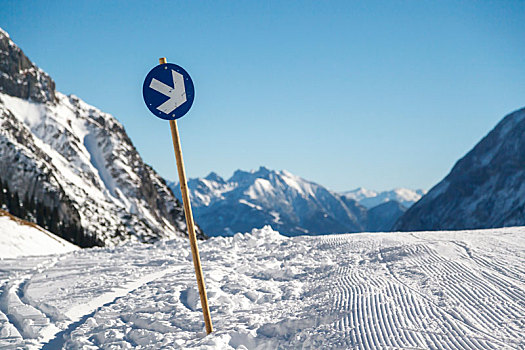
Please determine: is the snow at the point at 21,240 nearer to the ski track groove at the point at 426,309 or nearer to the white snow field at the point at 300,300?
the white snow field at the point at 300,300

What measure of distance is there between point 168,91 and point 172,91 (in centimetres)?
6

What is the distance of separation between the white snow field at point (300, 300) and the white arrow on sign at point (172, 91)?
11.7 feet

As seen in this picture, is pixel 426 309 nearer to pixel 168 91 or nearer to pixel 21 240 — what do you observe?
pixel 168 91

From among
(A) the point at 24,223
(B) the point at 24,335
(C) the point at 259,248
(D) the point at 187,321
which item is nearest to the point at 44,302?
(B) the point at 24,335

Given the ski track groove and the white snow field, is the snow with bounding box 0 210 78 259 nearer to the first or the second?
the white snow field

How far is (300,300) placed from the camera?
7863mm

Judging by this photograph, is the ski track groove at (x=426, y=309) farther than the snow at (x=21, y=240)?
No

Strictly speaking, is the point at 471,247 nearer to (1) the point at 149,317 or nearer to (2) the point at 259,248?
(2) the point at 259,248

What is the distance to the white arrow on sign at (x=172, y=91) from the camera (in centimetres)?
588

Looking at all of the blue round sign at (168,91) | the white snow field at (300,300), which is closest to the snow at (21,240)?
the white snow field at (300,300)

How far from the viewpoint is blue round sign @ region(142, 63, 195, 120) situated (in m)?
5.84

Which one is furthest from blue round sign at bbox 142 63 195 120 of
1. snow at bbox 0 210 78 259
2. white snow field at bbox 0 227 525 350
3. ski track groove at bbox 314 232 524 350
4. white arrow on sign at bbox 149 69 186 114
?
snow at bbox 0 210 78 259

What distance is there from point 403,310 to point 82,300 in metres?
6.86

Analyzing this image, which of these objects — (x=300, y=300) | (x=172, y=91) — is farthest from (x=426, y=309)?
(x=172, y=91)
